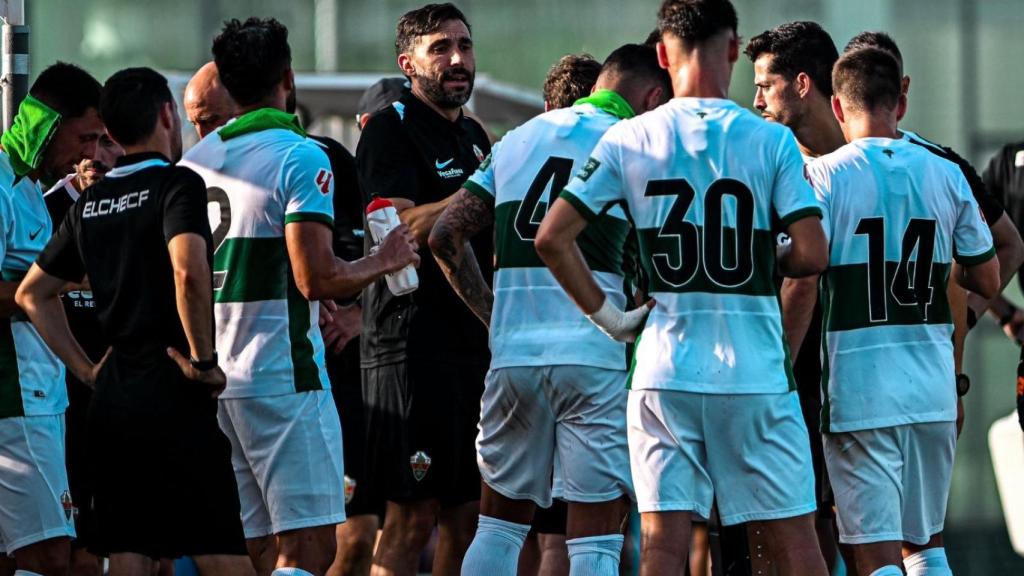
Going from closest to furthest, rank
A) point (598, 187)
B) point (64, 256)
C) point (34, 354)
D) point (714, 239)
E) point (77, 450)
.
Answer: point (714, 239) < point (598, 187) < point (64, 256) < point (34, 354) < point (77, 450)

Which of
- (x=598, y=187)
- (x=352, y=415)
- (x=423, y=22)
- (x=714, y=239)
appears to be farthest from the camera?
(x=352, y=415)

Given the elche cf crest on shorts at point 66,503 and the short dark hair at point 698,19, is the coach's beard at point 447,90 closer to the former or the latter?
the short dark hair at point 698,19

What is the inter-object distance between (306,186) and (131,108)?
67cm

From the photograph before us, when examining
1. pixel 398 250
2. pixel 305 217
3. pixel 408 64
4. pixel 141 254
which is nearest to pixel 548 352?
pixel 398 250

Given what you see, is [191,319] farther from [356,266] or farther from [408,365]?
[408,365]

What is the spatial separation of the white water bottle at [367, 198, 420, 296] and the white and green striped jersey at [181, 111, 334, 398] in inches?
10.5

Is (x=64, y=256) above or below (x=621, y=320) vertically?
above

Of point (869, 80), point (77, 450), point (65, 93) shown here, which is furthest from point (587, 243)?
point (77, 450)

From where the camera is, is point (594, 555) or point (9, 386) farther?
point (9, 386)

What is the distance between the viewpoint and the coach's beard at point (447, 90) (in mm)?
7531

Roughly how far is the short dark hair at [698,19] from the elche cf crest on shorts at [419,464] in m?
2.25

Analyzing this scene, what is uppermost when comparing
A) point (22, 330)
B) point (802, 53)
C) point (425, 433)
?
point (802, 53)

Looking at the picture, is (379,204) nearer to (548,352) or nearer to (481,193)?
(481,193)

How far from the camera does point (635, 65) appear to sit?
262 inches
